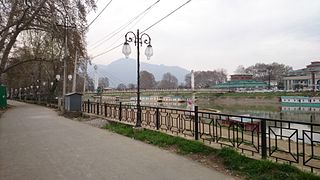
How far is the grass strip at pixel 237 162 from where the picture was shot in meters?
6.48

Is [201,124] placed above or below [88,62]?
below

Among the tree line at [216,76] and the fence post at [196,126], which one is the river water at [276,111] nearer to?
the fence post at [196,126]

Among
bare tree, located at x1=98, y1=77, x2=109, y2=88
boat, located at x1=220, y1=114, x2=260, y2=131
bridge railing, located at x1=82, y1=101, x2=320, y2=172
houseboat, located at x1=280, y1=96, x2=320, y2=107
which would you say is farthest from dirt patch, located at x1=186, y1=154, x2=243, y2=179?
bare tree, located at x1=98, y1=77, x2=109, y2=88

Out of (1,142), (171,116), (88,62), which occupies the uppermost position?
(88,62)

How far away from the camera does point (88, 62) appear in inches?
1619

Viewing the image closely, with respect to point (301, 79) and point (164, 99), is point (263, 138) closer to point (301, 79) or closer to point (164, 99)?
point (164, 99)

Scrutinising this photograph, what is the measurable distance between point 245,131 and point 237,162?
2310mm

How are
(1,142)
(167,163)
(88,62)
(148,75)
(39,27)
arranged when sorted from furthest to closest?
(148,75)
(88,62)
(39,27)
(1,142)
(167,163)

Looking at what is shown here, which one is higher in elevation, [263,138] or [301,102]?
[263,138]

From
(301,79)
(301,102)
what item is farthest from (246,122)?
(301,79)

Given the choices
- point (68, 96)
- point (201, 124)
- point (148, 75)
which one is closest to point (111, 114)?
point (68, 96)

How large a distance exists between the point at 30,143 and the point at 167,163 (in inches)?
222

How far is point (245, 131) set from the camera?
32.0 ft

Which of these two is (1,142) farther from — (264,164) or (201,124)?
(264,164)
